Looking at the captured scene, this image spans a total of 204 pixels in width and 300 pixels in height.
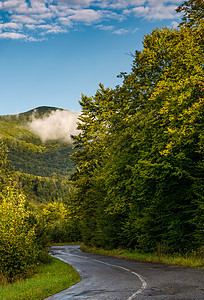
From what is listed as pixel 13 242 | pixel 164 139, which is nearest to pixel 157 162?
pixel 164 139

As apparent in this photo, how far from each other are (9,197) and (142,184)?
25.9 ft

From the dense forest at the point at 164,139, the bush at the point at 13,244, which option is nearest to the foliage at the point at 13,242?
the bush at the point at 13,244

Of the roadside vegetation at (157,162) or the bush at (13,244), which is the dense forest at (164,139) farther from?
the bush at (13,244)

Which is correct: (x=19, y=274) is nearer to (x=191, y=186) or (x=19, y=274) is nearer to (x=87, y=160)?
(x=191, y=186)

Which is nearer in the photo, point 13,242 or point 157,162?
point 13,242

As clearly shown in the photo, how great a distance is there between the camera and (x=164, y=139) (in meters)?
16.8

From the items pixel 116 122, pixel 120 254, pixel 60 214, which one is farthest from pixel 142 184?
pixel 60 214

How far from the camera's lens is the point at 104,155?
33344mm

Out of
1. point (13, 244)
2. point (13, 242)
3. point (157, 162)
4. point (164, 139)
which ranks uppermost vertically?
point (164, 139)

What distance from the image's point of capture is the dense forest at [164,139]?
15398mm

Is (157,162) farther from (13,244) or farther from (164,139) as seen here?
(13,244)

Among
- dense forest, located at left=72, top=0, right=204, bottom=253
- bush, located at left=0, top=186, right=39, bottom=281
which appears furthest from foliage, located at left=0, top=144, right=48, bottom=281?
dense forest, located at left=72, top=0, right=204, bottom=253

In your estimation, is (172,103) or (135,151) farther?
(135,151)

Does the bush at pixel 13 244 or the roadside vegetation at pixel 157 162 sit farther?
the bush at pixel 13 244
